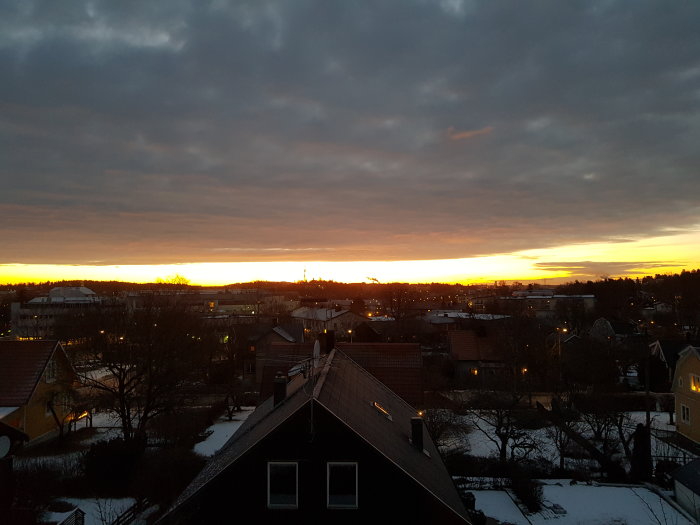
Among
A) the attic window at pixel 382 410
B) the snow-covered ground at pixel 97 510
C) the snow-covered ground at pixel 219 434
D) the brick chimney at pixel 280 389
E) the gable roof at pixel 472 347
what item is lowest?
the snow-covered ground at pixel 219 434

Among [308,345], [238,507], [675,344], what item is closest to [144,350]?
[308,345]

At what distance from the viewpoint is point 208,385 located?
3872 centimetres

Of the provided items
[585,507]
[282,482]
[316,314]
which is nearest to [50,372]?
[282,482]

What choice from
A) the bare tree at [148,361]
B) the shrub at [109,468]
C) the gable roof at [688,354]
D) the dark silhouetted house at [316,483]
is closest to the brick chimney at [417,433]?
the dark silhouetted house at [316,483]

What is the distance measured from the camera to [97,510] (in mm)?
16812

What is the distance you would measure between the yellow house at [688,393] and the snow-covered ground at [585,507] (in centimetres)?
1007

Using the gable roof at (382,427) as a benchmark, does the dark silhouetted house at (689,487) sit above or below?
below

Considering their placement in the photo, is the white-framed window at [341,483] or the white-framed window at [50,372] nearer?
the white-framed window at [341,483]

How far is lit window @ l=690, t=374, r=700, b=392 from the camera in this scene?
2681 centimetres

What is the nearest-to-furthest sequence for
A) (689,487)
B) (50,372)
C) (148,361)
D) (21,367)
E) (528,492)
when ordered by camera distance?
(689,487) < (528,492) < (148,361) < (21,367) < (50,372)

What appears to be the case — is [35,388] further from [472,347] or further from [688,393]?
[688,393]

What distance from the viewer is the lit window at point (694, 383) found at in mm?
26812

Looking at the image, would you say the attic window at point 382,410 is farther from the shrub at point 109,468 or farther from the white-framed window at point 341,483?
the shrub at point 109,468

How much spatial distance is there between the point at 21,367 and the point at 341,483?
22794mm
